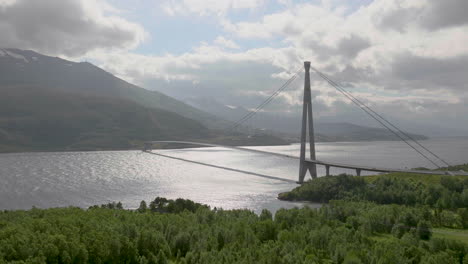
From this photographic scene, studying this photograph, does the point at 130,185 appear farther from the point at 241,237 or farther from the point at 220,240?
the point at 241,237

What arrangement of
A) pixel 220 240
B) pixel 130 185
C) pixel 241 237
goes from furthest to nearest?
pixel 130 185
pixel 241 237
pixel 220 240

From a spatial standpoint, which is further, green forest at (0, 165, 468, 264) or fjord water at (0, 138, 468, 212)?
fjord water at (0, 138, 468, 212)

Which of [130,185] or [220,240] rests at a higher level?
[130,185]

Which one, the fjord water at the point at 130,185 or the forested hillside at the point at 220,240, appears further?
the fjord water at the point at 130,185

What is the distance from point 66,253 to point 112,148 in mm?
174115

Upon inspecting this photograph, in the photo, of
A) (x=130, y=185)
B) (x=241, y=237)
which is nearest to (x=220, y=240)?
(x=241, y=237)

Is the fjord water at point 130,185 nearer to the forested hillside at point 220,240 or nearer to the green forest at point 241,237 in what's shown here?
the green forest at point 241,237

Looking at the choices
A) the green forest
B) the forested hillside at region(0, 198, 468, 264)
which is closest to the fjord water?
the green forest

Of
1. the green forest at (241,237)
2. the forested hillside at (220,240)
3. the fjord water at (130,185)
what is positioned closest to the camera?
the forested hillside at (220,240)

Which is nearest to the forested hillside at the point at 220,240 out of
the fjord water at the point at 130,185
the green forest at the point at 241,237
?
the green forest at the point at 241,237

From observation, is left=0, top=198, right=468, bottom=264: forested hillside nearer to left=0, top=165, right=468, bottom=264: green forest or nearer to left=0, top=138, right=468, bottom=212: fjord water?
left=0, top=165, right=468, bottom=264: green forest

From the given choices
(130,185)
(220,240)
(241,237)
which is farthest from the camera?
(130,185)

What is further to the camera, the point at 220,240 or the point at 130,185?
the point at 130,185

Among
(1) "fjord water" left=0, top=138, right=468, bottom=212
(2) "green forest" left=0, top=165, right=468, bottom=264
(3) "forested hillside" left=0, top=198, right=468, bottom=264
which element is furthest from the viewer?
(1) "fjord water" left=0, top=138, right=468, bottom=212
